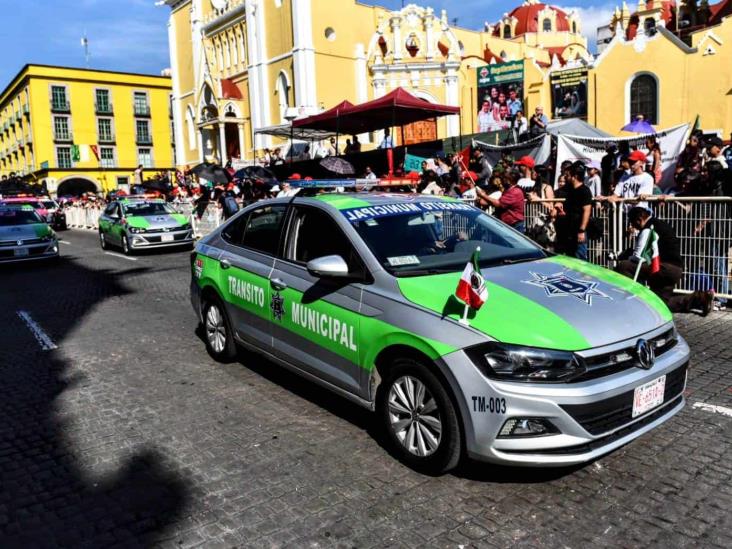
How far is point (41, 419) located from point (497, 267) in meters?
3.79

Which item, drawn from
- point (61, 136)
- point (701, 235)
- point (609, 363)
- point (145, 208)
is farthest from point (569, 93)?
point (61, 136)

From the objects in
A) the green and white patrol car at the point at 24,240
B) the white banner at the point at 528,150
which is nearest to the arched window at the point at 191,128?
the green and white patrol car at the point at 24,240

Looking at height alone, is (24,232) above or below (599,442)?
above

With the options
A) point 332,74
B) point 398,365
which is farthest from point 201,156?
point 398,365

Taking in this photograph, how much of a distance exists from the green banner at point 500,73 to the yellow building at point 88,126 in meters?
43.6

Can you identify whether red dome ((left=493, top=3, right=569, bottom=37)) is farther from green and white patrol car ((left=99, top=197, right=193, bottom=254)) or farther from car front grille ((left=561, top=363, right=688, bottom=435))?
car front grille ((left=561, top=363, right=688, bottom=435))

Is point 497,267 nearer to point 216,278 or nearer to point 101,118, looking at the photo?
point 216,278

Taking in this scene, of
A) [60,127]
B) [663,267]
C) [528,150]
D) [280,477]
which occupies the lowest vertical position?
[280,477]

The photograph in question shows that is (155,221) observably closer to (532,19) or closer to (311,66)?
(311,66)

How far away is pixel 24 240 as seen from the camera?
48.8 ft

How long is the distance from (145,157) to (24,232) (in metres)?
60.5

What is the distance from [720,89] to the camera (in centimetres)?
2661

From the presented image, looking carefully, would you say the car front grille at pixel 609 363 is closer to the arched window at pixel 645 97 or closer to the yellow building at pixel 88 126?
the arched window at pixel 645 97

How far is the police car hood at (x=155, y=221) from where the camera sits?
54.8ft
